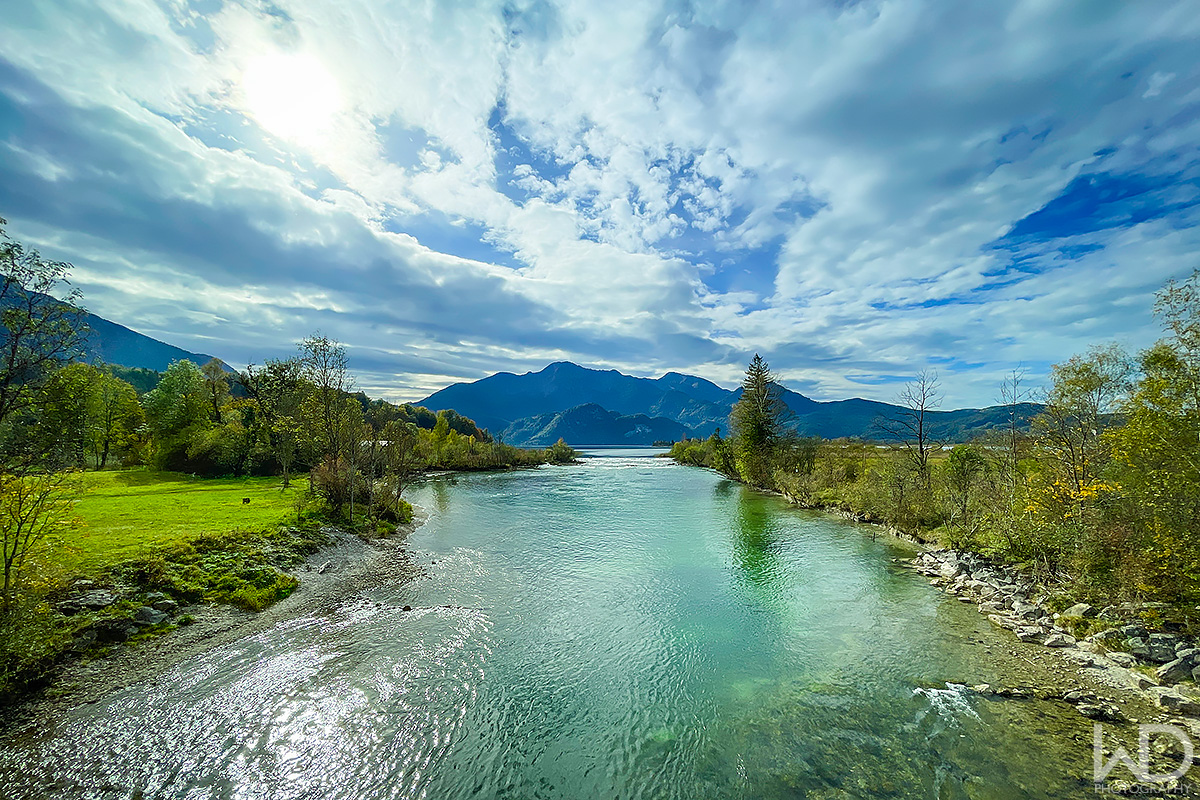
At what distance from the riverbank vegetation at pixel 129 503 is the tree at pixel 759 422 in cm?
3853

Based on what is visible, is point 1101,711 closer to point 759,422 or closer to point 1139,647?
point 1139,647

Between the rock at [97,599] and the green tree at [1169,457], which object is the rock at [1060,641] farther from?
the rock at [97,599]

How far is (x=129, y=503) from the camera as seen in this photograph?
2183 cm

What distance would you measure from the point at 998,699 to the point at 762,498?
120 ft

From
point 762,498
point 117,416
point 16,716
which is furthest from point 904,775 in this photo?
point 117,416

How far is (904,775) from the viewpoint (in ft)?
24.8

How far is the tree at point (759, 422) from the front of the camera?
5184 centimetres

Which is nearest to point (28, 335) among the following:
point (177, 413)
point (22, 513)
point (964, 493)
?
point (22, 513)

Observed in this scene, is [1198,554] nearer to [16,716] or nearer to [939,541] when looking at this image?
[939,541]

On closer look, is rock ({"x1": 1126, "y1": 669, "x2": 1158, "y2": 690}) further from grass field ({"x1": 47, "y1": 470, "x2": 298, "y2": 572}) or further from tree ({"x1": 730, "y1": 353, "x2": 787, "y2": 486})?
tree ({"x1": 730, "y1": 353, "x2": 787, "y2": 486})

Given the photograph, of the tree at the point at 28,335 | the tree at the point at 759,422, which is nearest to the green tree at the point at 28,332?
the tree at the point at 28,335

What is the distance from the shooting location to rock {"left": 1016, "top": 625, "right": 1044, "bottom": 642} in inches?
493

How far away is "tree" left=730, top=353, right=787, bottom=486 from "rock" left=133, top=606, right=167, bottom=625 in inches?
1972

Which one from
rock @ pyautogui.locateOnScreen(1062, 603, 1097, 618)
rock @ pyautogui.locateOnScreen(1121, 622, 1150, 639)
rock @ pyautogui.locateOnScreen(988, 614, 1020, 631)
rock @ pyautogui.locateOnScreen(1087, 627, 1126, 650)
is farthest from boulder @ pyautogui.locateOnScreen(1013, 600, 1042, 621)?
rock @ pyautogui.locateOnScreen(1121, 622, 1150, 639)
